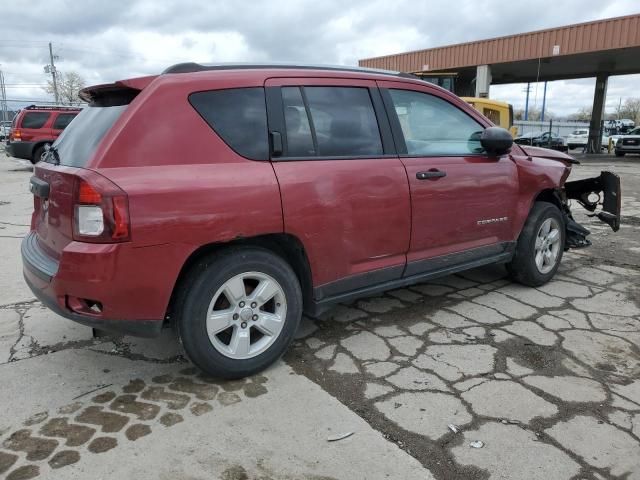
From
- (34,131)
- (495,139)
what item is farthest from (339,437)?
(34,131)

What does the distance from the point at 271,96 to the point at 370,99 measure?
783 millimetres

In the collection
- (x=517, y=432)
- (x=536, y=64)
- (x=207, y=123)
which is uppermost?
(x=536, y=64)

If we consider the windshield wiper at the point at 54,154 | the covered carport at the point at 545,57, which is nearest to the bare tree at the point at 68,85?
the covered carport at the point at 545,57

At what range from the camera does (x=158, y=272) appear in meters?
2.58

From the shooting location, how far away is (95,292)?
2518 mm

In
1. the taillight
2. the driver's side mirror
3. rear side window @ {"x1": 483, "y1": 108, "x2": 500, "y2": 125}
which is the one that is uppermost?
rear side window @ {"x1": 483, "y1": 108, "x2": 500, "y2": 125}

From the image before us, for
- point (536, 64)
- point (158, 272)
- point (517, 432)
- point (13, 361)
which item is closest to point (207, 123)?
point (158, 272)

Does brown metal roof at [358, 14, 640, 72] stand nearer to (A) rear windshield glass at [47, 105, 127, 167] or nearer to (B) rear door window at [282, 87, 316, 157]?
(B) rear door window at [282, 87, 316, 157]

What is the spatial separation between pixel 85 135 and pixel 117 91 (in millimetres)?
310

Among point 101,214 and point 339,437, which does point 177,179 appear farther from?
point 339,437

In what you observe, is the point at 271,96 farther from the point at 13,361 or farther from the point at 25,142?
the point at 25,142

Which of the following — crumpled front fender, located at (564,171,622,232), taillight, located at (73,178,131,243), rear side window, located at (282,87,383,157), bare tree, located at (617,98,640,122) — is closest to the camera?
taillight, located at (73,178,131,243)

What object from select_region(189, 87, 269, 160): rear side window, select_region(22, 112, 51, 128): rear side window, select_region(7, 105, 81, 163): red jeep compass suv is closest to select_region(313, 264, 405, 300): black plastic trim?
select_region(189, 87, 269, 160): rear side window

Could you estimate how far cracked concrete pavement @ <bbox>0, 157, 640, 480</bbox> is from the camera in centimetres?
228
